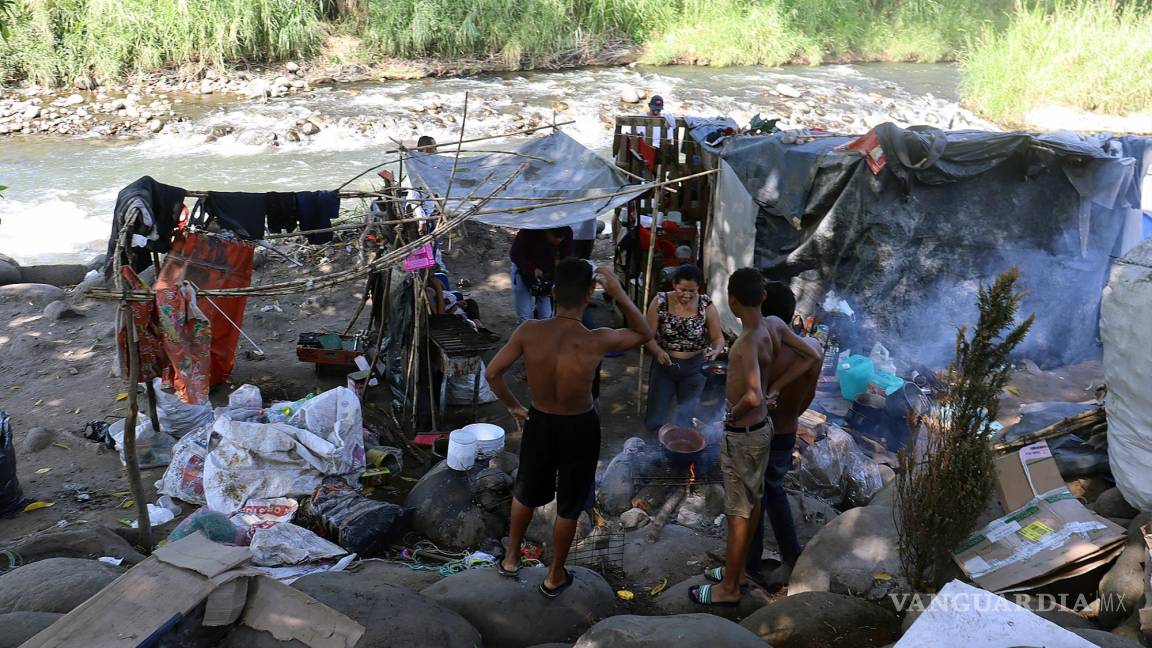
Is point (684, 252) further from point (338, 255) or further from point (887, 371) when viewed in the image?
point (338, 255)

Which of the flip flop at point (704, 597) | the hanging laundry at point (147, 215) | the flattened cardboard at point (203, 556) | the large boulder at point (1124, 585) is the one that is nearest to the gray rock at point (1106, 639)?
the large boulder at point (1124, 585)

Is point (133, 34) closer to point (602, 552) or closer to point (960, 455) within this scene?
point (602, 552)

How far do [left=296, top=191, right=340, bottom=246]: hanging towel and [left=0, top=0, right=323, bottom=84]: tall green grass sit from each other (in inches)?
594

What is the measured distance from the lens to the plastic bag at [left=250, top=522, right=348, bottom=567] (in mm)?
4555

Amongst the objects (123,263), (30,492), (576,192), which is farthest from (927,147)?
(30,492)

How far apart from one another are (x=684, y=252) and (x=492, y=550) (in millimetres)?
3296

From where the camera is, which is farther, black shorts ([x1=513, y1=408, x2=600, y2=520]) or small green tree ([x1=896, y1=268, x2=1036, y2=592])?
black shorts ([x1=513, y1=408, x2=600, y2=520])

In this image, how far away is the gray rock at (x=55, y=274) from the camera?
979cm

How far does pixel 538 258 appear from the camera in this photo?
23.7 ft

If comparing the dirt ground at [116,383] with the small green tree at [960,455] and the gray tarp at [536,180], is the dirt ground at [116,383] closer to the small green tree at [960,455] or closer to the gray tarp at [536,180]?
the gray tarp at [536,180]

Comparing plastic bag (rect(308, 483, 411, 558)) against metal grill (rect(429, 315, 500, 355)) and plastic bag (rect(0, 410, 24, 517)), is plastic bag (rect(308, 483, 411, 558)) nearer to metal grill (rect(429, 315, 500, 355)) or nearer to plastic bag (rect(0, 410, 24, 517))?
metal grill (rect(429, 315, 500, 355))

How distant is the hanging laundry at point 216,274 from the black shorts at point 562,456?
2774mm

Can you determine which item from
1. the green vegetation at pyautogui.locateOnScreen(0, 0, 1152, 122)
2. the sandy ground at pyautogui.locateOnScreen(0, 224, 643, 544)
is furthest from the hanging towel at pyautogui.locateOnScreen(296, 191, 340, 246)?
the green vegetation at pyautogui.locateOnScreen(0, 0, 1152, 122)

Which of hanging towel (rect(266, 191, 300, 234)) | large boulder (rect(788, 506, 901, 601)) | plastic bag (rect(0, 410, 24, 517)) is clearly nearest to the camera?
large boulder (rect(788, 506, 901, 601))
